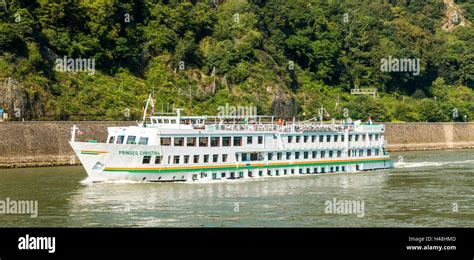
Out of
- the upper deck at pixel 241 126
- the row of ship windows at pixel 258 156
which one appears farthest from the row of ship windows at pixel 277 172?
the upper deck at pixel 241 126

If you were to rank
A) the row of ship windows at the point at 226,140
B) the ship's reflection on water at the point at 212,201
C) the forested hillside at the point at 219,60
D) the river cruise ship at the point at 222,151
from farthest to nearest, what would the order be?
the forested hillside at the point at 219,60
the row of ship windows at the point at 226,140
the river cruise ship at the point at 222,151
the ship's reflection on water at the point at 212,201

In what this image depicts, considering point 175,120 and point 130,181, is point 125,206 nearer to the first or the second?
point 130,181

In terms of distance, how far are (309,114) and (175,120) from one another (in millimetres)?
51776

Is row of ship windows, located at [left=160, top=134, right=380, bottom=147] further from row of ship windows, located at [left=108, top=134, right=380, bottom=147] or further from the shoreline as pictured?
the shoreline

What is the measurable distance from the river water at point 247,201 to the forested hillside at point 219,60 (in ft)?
83.2

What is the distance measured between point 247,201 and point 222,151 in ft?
36.3

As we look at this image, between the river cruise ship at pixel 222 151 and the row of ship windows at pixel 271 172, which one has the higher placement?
the river cruise ship at pixel 222 151

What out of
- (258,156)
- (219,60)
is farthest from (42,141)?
(219,60)

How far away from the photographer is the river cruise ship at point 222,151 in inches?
1950

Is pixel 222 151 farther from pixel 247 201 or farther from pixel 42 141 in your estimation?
pixel 42 141

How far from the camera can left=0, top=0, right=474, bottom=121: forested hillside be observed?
81.4 m

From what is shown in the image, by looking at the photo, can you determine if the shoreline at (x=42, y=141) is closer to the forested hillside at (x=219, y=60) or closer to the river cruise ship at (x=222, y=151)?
the forested hillside at (x=219, y=60)

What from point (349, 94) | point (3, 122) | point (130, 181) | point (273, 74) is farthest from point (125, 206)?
point (349, 94)

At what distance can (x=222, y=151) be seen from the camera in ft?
178
